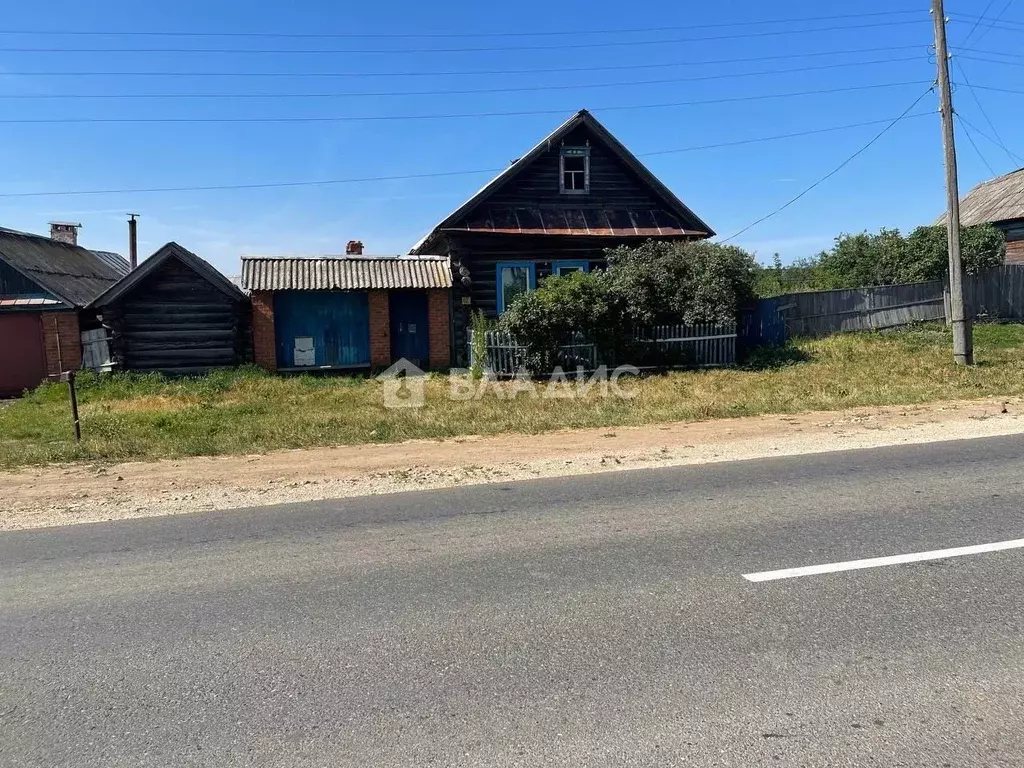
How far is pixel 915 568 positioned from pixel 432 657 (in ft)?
9.85

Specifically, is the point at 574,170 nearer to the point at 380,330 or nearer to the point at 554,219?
the point at 554,219

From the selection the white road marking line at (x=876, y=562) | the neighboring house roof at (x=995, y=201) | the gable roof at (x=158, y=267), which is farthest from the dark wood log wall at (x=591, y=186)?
the white road marking line at (x=876, y=562)

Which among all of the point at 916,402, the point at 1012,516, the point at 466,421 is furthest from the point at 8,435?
the point at 916,402

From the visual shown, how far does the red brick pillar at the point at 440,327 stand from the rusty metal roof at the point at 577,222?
1.86 meters

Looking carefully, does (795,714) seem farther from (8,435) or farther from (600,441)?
(8,435)

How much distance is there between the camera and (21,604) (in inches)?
179

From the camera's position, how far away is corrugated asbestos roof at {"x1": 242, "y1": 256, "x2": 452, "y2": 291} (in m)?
18.9

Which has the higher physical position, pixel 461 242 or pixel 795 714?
pixel 461 242

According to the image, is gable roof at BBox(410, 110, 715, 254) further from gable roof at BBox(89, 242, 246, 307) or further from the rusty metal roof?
gable roof at BBox(89, 242, 246, 307)

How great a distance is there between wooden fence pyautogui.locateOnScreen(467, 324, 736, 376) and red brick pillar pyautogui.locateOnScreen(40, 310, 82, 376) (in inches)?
405

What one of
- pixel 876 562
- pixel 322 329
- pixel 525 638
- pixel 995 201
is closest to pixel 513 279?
pixel 322 329

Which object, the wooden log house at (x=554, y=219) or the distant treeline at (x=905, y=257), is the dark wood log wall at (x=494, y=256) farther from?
the distant treeline at (x=905, y=257)

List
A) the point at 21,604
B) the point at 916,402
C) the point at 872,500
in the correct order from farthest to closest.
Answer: the point at 916,402 < the point at 872,500 < the point at 21,604

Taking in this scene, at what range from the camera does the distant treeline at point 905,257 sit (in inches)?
929
